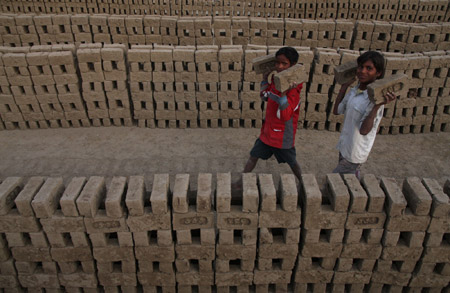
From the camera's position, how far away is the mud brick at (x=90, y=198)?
3437 mm

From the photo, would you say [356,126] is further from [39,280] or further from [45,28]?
[45,28]

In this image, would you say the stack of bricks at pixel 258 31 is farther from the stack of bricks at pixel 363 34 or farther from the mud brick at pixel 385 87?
the mud brick at pixel 385 87

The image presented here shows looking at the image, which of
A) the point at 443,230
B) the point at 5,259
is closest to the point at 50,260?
the point at 5,259

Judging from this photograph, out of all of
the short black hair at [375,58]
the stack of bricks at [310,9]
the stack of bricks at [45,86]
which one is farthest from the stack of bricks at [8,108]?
the stack of bricks at [310,9]

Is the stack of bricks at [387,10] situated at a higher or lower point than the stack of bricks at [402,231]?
higher

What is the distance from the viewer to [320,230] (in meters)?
3.84

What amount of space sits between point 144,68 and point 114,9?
9271 mm

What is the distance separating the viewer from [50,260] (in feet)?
12.7

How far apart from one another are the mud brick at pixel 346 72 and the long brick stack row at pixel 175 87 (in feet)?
7.49

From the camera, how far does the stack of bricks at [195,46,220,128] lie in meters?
6.40

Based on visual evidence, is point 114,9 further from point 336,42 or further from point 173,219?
point 173,219

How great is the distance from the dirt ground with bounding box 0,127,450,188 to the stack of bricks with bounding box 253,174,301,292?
2079 millimetres

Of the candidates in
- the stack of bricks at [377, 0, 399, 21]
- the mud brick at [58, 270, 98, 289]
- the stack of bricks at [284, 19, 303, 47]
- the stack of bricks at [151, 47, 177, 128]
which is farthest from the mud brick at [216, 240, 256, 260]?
the stack of bricks at [377, 0, 399, 21]

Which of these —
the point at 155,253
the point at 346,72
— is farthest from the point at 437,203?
the point at 155,253
